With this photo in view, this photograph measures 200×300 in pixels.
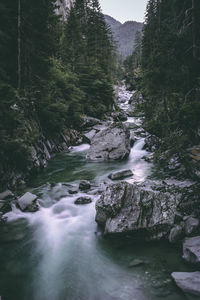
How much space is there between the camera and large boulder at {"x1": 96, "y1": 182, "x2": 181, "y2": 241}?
17.5 ft

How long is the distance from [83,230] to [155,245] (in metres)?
2.51

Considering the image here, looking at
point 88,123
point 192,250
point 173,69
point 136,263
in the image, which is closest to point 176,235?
point 192,250

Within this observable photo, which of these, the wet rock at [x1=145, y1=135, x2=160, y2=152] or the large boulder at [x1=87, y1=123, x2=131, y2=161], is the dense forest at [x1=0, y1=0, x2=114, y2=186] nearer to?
the large boulder at [x1=87, y1=123, x2=131, y2=161]

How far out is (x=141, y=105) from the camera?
7.64 meters

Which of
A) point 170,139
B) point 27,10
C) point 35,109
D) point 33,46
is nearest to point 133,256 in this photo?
point 170,139

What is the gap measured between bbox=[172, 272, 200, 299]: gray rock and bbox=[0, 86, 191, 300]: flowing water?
0.60 ft

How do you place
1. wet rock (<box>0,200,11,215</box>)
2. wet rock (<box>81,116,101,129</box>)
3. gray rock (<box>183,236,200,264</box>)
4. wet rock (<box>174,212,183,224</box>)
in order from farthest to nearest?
wet rock (<box>81,116,101,129</box>) < wet rock (<box>0,200,11,215</box>) < wet rock (<box>174,212,183,224</box>) < gray rock (<box>183,236,200,264</box>)

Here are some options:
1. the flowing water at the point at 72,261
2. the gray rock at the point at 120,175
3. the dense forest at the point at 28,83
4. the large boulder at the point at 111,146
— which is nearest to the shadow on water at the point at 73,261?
the flowing water at the point at 72,261

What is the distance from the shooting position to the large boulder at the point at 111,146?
14.5 meters

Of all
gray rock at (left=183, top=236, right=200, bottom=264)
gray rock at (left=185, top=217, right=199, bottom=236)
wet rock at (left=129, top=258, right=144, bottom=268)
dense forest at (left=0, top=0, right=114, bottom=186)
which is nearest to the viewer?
gray rock at (left=183, top=236, right=200, bottom=264)

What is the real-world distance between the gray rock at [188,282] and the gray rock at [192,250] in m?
0.43

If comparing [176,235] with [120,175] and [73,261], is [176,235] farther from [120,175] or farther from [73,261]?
[120,175]

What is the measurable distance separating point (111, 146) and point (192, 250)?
426 inches

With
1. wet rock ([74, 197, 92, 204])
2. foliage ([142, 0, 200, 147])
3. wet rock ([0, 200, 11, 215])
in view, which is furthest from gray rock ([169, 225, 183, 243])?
wet rock ([0, 200, 11, 215])
